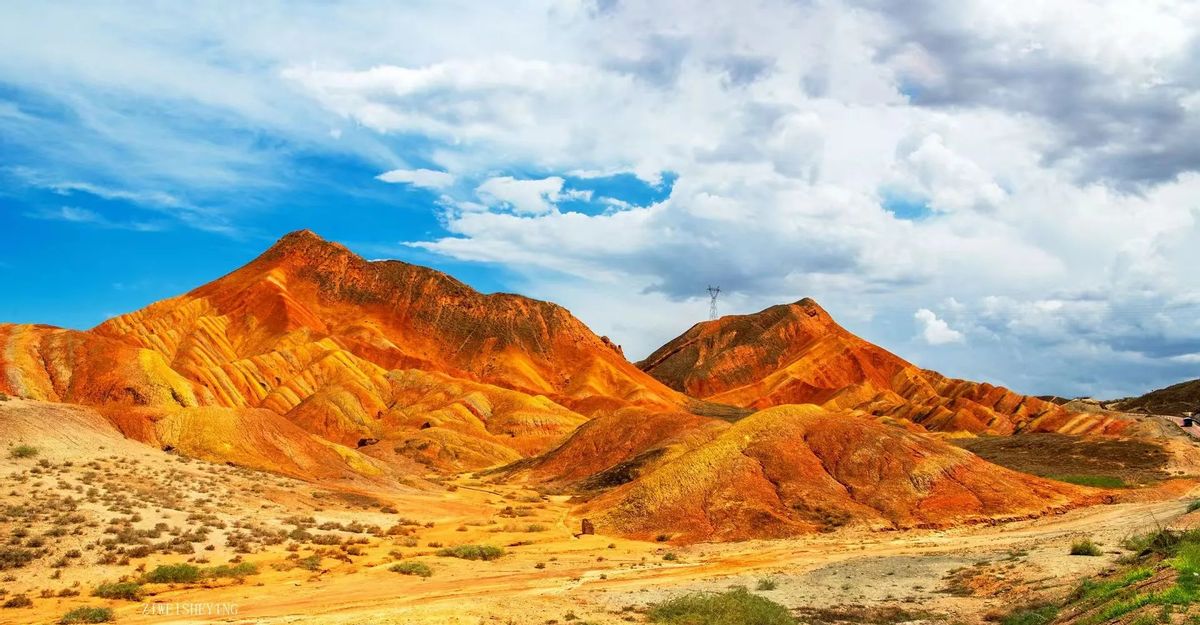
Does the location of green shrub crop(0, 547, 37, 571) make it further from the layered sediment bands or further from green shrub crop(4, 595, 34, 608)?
the layered sediment bands

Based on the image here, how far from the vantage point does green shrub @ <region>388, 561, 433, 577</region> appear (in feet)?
104

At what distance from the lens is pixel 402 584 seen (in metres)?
29.7

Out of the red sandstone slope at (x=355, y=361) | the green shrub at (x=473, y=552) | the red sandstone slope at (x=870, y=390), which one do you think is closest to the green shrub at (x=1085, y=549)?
the green shrub at (x=473, y=552)

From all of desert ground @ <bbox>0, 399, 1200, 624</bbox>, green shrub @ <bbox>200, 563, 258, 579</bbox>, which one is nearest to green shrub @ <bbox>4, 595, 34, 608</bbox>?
desert ground @ <bbox>0, 399, 1200, 624</bbox>

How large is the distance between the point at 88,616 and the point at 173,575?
18.0 feet

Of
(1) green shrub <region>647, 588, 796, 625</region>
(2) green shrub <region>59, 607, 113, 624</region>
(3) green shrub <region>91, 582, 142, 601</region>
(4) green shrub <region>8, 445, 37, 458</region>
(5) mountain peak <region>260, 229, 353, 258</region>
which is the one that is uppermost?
(5) mountain peak <region>260, 229, 353, 258</region>

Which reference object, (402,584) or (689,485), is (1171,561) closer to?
(402,584)

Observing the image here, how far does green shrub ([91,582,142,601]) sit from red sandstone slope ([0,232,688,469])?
3401 centimetres

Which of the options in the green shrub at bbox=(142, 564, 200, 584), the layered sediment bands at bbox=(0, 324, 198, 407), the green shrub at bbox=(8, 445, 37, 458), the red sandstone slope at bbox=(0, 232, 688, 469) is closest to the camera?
the green shrub at bbox=(142, 564, 200, 584)

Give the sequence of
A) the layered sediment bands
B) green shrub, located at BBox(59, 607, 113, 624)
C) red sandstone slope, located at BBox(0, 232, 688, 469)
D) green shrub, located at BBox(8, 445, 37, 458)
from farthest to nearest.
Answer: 1. red sandstone slope, located at BBox(0, 232, 688, 469)
2. the layered sediment bands
3. green shrub, located at BBox(8, 445, 37, 458)
4. green shrub, located at BBox(59, 607, 113, 624)

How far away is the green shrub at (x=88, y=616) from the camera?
22781 mm

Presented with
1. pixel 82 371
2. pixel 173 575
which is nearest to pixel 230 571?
pixel 173 575

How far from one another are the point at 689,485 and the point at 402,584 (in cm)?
2178

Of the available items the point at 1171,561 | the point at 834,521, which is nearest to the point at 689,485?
the point at 834,521
